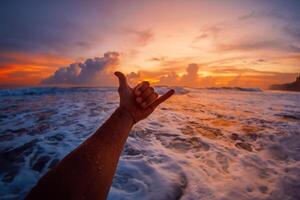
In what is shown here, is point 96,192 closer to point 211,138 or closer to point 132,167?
point 132,167

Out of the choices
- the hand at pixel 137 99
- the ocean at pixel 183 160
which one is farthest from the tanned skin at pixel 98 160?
the ocean at pixel 183 160

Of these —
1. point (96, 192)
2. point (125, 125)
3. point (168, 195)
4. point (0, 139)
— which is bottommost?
point (168, 195)

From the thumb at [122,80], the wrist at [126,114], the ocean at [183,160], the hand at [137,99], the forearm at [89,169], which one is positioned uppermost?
the thumb at [122,80]

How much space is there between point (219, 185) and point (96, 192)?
5.63 ft

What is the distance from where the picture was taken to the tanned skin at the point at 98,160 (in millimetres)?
1327

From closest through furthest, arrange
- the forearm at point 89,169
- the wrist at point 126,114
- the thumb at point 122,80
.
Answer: the forearm at point 89,169, the wrist at point 126,114, the thumb at point 122,80

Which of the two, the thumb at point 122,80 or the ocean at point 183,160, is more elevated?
the thumb at point 122,80

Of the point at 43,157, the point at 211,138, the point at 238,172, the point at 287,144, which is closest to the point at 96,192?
the point at 238,172

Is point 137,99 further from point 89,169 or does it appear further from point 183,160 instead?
point 183,160

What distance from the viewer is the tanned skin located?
4.35ft

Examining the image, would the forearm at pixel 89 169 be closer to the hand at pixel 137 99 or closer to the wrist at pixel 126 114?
the wrist at pixel 126 114

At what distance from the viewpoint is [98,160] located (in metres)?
1.55

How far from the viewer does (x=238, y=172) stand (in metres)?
2.80

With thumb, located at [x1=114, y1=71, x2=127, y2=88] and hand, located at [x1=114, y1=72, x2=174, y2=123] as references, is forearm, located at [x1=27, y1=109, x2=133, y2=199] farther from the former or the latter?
thumb, located at [x1=114, y1=71, x2=127, y2=88]
